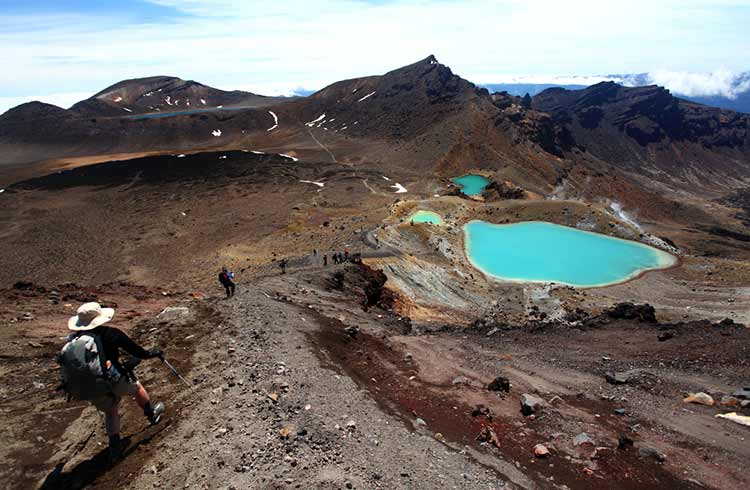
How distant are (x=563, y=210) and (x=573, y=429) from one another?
50.6m

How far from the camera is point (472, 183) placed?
100062 mm

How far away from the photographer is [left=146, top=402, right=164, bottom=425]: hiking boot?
9539 millimetres

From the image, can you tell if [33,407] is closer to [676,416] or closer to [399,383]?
[399,383]

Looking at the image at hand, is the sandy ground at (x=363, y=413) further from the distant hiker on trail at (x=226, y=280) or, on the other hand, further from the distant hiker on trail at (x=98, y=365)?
the distant hiker on trail at (x=98, y=365)

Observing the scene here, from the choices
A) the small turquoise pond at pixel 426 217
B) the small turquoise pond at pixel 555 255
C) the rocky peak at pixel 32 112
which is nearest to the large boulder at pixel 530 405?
the small turquoise pond at pixel 555 255

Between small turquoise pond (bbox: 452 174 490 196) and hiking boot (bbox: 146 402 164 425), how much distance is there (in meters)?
85.7

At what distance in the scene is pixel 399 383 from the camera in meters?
14.8

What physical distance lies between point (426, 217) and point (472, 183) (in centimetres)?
4493

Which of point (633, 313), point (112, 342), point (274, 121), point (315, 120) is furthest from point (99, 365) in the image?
point (274, 121)

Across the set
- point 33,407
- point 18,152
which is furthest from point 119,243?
point 18,152

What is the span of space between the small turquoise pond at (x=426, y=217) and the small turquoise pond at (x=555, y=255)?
3836mm

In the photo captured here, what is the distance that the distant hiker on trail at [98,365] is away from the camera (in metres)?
7.79

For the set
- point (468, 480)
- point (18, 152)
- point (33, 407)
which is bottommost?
point (468, 480)

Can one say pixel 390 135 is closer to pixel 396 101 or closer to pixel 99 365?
pixel 396 101
